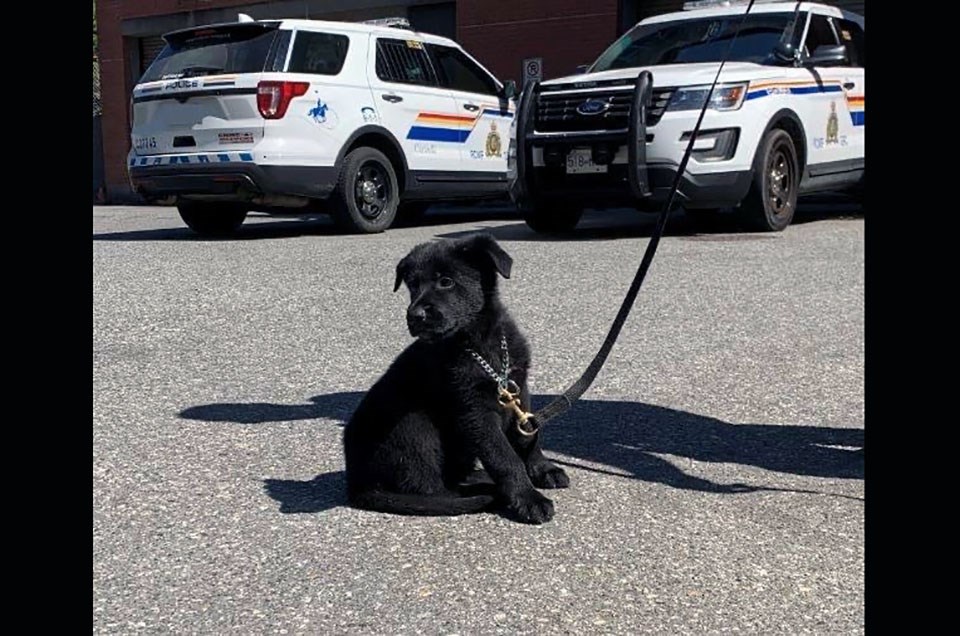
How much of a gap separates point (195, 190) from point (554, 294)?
4813mm

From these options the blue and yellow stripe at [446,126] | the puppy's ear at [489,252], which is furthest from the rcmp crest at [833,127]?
the puppy's ear at [489,252]

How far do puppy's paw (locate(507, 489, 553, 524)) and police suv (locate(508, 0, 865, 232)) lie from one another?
6.84 meters

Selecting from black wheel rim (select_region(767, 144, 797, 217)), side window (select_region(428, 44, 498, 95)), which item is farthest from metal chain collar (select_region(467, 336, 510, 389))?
side window (select_region(428, 44, 498, 95))

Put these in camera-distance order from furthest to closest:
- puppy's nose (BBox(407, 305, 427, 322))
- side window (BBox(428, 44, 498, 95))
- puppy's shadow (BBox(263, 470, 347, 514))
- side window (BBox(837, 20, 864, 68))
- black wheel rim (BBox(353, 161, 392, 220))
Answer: side window (BBox(428, 44, 498, 95))
side window (BBox(837, 20, 864, 68))
black wheel rim (BBox(353, 161, 392, 220))
puppy's shadow (BBox(263, 470, 347, 514))
puppy's nose (BBox(407, 305, 427, 322))

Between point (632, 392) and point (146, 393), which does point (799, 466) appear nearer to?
point (632, 392)

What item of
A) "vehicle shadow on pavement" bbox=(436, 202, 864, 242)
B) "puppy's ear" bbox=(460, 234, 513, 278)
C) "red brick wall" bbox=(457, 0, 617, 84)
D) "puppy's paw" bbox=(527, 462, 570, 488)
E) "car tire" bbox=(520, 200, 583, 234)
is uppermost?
"red brick wall" bbox=(457, 0, 617, 84)

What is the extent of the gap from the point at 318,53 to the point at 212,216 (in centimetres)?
219

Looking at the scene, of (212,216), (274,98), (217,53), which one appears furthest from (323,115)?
(212,216)

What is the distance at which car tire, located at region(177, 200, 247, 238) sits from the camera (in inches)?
483

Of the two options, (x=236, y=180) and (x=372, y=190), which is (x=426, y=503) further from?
(x=372, y=190)

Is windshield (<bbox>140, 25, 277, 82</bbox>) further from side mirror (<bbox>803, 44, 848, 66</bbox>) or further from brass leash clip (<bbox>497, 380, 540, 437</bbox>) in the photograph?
brass leash clip (<bbox>497, 380, 540, 437</bbox>)

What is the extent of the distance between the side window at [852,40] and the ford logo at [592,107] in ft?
11.1

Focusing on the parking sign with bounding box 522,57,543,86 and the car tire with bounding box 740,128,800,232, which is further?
the parking sign with bounding box 522,57,543,86
